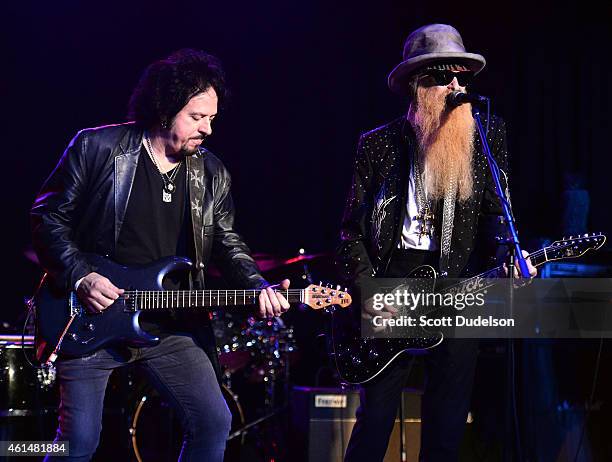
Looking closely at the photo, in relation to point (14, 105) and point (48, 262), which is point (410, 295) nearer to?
point (48, 262)

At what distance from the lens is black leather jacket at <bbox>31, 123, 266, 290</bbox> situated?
3.53 m

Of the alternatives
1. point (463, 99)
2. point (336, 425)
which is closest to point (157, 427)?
point (336, 425)

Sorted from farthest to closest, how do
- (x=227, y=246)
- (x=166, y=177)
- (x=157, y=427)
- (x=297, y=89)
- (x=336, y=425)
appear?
(x=297, y=89) → (x=157, y=427) → (x=336, y=425) → (x=227, y=246) → (x=166, y=177)

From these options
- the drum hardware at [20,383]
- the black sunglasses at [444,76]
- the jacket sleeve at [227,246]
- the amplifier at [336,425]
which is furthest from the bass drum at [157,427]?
the black sunglasses at [444,76]

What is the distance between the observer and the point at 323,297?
3.67m

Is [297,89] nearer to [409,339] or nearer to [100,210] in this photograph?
[100,210]

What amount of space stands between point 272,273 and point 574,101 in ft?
10.0

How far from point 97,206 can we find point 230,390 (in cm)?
240

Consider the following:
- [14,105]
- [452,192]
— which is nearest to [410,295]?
[452,192]

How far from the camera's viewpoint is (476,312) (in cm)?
365

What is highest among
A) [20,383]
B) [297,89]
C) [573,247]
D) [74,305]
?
[297,89]

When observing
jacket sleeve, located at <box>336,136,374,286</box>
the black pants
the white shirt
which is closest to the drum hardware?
jacket sleeve, located at <box>336,136,374,286</box>

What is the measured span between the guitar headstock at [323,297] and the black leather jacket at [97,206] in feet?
0.85

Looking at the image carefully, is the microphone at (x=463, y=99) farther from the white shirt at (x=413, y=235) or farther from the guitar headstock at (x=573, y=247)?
the guitar headstock at (x=573, y=247)
